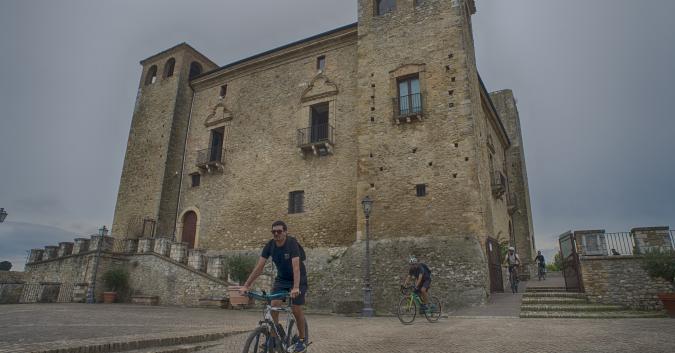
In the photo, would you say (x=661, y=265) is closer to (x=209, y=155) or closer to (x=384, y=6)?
(x=384, y=6)

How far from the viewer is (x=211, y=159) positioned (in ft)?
64.6

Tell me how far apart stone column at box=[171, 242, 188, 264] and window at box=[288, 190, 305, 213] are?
452cm

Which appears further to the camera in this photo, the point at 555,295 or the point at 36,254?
the point at 36,254

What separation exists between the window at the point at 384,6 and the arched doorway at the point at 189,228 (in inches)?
524

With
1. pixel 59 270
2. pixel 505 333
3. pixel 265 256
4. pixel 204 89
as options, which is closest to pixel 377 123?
pixel 505 333

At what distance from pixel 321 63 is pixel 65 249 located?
14354 mm

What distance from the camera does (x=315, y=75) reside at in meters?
17.7

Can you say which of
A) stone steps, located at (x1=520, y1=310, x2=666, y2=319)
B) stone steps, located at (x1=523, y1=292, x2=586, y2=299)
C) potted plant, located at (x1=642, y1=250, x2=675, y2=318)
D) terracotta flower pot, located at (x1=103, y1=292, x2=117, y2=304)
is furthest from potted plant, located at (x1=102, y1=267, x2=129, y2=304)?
potted plant, located at (x1=642, y1=250, x2=675, y2=318)

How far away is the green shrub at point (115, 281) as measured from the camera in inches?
588

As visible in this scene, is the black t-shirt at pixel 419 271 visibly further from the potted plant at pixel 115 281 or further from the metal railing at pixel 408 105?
the potted plant at pixel 115 281

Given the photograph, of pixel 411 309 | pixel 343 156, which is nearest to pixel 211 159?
pixel 343 156

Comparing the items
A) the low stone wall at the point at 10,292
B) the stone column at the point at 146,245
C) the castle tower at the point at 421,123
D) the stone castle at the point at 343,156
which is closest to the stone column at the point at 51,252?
the stone castle at the point at 343,156

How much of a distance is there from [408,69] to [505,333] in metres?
10.8

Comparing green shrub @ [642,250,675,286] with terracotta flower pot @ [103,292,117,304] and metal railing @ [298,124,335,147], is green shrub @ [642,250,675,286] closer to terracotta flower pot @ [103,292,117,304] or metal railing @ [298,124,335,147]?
metal railing @ [298,124,335,147]
